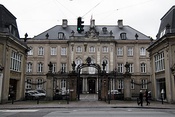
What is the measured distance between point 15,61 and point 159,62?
19284 millimetres

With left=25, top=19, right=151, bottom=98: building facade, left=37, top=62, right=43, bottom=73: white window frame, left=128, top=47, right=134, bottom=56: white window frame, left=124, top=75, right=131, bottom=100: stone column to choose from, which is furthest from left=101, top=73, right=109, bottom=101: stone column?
left=37, top=62, right=43, bottom=73: white window frame

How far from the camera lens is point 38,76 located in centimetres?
5309

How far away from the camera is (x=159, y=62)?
1125 inches

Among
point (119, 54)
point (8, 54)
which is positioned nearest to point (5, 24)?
point (8, 54)

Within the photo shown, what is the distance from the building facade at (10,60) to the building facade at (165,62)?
18.4 meters

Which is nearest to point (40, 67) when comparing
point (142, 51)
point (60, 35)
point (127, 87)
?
point (60, 35)

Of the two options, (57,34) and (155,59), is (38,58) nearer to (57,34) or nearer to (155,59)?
(57,34)

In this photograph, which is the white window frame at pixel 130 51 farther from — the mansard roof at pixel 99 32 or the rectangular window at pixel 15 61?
the rectangular window at pixel 15 61

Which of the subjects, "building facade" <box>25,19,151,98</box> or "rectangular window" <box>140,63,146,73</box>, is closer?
"building facade" <box>25,19,151,98</box>

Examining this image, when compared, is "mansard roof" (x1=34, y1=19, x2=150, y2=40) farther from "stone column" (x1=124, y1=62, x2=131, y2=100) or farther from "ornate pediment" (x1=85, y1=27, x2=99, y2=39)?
"stone column" (x1=124, y1=62, x2=131, y2=100)

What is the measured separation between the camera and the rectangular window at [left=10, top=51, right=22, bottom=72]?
87.4 ft

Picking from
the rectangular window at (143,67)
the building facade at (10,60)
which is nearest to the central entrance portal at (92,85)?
the rectangular window at (143,67)

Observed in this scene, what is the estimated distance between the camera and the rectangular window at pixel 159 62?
27125 millimetres

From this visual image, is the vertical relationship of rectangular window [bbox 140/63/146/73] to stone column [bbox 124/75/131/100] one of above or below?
above
